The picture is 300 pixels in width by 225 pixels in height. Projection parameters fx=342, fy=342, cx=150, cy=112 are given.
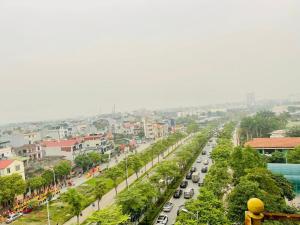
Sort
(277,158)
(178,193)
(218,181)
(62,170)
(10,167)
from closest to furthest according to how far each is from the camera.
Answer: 1. (218,181)
2. (178,193)
3. (277,158)
4. (10,167)
5. (62,170)

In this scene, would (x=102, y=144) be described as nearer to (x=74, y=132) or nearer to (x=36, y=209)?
(x=36, y=209)

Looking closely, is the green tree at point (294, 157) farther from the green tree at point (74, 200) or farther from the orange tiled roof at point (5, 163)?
the orange tiled roof at point (5, 163)

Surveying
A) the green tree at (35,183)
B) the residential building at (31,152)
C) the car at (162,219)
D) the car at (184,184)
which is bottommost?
the car at (184,184)

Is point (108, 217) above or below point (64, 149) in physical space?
above

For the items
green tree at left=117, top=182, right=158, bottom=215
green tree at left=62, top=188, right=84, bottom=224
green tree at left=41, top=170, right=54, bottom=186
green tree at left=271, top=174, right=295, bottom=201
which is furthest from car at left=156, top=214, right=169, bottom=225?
green tree at left=41, top=170, right=54, bottom=186

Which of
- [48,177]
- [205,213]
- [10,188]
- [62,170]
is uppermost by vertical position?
[205,213]

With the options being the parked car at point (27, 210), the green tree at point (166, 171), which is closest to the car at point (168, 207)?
the green tree at point (166, 171)

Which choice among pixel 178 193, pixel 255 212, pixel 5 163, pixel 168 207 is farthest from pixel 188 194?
pixel 255 212

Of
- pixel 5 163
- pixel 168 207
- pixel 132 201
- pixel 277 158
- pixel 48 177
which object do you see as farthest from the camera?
pixel 48 177

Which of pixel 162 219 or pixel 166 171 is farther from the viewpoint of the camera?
pixel 166 171

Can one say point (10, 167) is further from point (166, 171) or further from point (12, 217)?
point (166, 171)

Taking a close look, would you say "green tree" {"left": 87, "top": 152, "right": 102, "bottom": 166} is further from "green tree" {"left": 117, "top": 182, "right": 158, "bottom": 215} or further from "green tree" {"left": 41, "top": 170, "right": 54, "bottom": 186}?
"green tree" {"left": 117, "top": 182, "right": 158, "bottom": 215}
